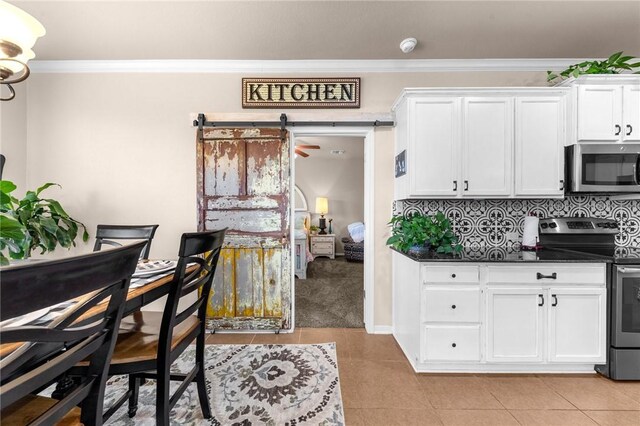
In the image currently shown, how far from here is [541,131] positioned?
7.64ft

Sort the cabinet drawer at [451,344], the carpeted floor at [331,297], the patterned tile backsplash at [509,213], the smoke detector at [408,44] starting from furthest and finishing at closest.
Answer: the carpeted floor at [331,297] < the patterned tile backsplash at [509,213] < the smoke detector at [408,44] < the cabinet drawer at [451,344]

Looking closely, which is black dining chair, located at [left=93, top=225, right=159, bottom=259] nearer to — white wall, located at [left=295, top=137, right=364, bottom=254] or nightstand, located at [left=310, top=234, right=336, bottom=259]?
nightstand, located at [left=310, top=234, right=336, bottom=259]

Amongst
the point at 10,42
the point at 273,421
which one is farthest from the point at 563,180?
the point at 10,42

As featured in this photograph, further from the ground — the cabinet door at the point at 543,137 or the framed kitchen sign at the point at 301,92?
the framed kitchen sign at the point at 301,92

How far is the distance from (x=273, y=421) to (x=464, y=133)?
2482mm

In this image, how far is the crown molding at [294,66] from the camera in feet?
9.05

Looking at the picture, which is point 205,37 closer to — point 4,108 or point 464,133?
point 4,108

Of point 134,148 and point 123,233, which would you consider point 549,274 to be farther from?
point 134,148

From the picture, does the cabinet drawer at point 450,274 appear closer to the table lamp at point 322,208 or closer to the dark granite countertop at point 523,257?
the dark granite countertop at point 523,257

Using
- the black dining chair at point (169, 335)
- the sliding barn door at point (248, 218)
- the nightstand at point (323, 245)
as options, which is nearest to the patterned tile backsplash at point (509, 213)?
the sliding barn door at point (248, 218)

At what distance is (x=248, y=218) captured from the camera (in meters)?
2.80

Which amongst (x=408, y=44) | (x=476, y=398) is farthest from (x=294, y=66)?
(x=476, y=398)

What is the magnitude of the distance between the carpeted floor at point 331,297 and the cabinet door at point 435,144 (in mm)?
1660

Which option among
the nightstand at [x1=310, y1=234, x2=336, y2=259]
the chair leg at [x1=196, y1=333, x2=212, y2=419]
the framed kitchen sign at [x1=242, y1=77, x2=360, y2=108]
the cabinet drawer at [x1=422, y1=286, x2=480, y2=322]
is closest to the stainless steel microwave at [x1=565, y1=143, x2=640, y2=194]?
the cabinet drawer at [x1=422, y1=286, x2=480, y2=322]
